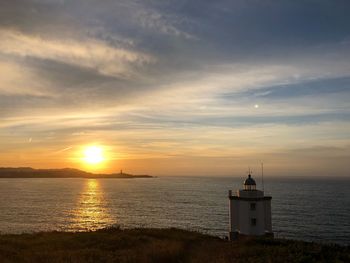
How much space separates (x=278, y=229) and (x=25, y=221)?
178 feet

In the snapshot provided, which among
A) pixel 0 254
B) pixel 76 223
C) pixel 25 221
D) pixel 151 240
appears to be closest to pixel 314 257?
pixel 151 240

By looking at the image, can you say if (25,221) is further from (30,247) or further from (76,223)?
(30,247)

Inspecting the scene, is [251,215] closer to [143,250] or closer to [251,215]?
[251,215]

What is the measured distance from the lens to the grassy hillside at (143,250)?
78.5 ft

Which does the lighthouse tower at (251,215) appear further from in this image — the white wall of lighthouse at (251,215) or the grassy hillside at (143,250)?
the grassy hillside at (143,250)

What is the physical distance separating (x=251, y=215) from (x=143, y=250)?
691 inches

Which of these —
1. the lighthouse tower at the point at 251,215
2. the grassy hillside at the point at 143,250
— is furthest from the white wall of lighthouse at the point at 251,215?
the grassy hillside at the point at 143,250

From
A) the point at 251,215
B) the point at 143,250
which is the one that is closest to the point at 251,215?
the point at 251,215

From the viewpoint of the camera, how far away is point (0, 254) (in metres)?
24.6

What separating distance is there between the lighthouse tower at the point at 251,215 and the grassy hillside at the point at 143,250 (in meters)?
5.64

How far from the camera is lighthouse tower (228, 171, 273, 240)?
40000 mm

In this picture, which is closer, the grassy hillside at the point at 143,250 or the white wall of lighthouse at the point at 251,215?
the grassy hillside at the point at 143,250

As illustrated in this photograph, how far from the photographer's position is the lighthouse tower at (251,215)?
40.0m

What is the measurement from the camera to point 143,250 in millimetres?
26547
